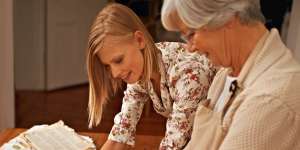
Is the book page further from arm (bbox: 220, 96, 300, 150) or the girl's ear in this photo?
arm (bbox: 220, 96, 300, 150)

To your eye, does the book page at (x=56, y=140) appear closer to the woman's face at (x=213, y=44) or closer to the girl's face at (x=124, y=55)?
the girl's face at (x=124, y=55)

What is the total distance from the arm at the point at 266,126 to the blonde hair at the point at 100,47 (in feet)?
1.55

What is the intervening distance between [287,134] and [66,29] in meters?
3.22

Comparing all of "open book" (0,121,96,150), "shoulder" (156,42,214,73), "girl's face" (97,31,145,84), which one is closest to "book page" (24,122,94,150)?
"open book" (0,121,96,150)

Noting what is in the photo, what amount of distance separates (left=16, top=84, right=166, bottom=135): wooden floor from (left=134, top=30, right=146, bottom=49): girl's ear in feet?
6.18

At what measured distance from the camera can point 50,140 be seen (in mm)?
1381

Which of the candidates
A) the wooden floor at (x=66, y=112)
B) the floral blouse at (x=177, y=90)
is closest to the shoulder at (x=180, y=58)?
the floral blouse at (x=177, y=90)

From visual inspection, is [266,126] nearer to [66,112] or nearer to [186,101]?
[186,101]

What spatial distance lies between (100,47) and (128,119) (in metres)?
0.28

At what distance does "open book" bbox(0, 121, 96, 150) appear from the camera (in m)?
1.33

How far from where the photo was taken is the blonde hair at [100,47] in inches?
48.1

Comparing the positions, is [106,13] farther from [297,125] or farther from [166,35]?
[166,35]

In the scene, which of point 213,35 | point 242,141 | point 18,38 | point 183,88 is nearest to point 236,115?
point 242,141

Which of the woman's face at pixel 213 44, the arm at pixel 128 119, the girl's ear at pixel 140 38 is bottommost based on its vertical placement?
the arm at pixel 128 119
